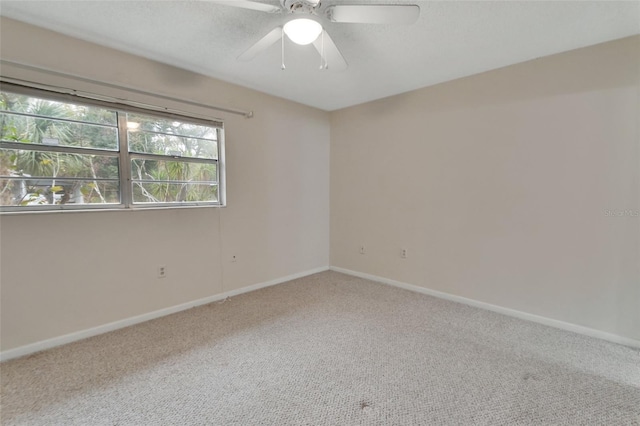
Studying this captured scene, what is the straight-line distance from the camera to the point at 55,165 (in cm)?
213

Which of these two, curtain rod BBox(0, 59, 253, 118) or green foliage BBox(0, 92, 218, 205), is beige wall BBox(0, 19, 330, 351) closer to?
curtain rod BBox(0, 59, 253, 118)

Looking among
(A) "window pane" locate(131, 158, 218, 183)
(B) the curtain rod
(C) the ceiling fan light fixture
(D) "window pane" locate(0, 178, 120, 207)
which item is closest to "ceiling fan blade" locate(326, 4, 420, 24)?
(C) the ceiling fan light fixture

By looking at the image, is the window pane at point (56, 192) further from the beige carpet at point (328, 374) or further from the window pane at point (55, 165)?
the beige carpet at point (328, 374)

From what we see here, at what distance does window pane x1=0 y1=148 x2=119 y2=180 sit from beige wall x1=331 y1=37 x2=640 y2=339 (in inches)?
113

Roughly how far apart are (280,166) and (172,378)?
2.48m

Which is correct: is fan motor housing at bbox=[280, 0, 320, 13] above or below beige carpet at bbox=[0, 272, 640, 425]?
above

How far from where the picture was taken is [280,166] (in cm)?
357

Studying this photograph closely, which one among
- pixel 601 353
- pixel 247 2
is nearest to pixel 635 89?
pixel 601 353

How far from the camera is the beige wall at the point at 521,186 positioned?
218cm

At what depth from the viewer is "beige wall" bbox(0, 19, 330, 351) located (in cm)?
201

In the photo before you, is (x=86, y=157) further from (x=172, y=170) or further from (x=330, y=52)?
(x=330, y=52)

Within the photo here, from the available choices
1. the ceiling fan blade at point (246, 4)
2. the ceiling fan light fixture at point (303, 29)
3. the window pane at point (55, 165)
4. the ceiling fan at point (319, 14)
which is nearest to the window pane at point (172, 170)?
the window pane at point (55, 165)

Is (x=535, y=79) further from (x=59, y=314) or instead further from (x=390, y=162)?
(x=59, y=314)

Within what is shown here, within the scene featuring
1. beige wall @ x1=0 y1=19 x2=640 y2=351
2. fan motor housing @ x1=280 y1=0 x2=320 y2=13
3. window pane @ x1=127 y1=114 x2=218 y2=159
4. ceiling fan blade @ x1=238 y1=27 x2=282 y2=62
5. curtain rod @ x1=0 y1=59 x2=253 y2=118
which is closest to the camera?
fan motor housing @ x1=280 y1=0 x2=320 y2=13
